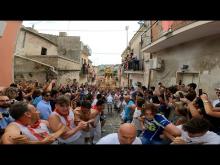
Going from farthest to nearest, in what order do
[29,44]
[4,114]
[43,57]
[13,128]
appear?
1. [29,44]
2. [43,57]
3. [4,114]
4. [13,128]

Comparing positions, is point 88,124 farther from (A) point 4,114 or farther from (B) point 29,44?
(B) point 29,44

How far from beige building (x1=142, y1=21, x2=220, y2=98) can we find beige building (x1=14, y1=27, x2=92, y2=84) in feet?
27.0

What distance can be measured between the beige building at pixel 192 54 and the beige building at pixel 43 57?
324 inches

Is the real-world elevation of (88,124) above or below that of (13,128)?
below

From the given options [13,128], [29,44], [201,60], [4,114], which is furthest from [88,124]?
[29,44]

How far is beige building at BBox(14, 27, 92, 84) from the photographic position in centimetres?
2066

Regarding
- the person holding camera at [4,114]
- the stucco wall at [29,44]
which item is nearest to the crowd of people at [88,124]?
the person holding camera at [4,114]

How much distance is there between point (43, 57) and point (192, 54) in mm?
14655

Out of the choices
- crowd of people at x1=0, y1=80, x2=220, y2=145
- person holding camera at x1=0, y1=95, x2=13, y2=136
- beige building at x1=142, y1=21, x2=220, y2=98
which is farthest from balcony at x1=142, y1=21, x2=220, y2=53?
person holding camera at x1=0, y1=95, x2=13, y2=136

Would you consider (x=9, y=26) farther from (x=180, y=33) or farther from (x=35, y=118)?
(x=35, y=118)

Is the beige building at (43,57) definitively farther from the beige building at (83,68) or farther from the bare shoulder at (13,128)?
the bare shoulder at (13,128)

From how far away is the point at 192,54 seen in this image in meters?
12.8

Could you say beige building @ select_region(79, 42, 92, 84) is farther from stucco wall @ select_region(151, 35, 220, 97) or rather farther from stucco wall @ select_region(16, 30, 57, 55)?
stucco wall @ select_region(151, 35, 220, 97)
